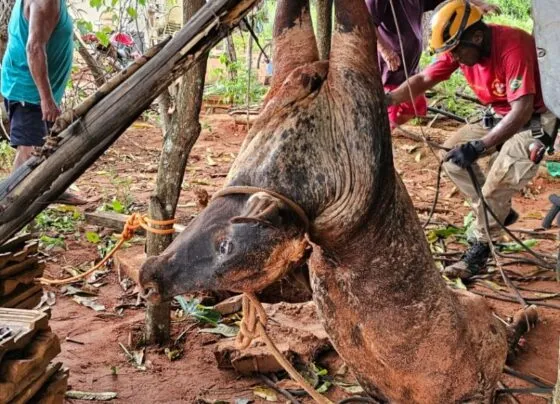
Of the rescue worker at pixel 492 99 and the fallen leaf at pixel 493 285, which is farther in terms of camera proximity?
the fallen leaf at pixel 493 285

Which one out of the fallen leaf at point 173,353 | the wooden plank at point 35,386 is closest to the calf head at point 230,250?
the wooden plank at point 35,386

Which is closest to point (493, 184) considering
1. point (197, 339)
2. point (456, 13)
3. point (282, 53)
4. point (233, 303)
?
point (456, 13)

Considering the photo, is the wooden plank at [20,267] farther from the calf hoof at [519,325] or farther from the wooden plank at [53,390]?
the calf hoof at [519,325]

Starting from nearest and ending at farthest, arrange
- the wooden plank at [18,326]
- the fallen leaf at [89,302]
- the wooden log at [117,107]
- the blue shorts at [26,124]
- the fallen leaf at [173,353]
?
the wooden log at [117,107], the wooden plank at [18,326], the fallen leaf at [173,353], the fallen leaf at [89,302], the blue shorts at [26,124]

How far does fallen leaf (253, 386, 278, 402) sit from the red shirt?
3563 mm

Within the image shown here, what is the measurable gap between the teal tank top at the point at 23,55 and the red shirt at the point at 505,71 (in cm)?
407

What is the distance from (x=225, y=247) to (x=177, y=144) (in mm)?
2368

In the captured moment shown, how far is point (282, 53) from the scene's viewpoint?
3156 millimetres

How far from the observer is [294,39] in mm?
3123

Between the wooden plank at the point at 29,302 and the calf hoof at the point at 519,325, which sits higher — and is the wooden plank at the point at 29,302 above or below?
above

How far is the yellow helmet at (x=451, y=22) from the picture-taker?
19.0 feet

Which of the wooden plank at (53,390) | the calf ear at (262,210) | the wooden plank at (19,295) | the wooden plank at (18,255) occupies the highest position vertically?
the calf ear at (262,210)

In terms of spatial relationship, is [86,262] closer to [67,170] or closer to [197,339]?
[197,339]

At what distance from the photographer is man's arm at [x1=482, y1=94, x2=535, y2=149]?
5820 millimetres
